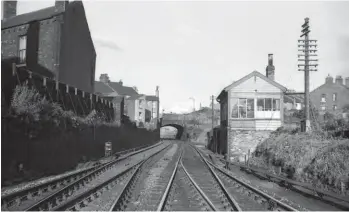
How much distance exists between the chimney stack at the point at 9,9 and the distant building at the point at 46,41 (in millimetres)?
1479

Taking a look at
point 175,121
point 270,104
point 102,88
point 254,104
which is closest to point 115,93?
point 102,88

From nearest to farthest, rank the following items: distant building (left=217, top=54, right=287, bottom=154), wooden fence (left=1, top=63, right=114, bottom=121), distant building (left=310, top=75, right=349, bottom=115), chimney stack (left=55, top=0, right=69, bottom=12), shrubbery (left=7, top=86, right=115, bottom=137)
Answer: shrubbery (left=7, top=86, right=115, bottom=137), wooden fence (left=1, top=63, right=114, bottom=121), chimney stack (left=55, top=0, right=69, bottom=12), distant building (left=217, top=54, right=287, bottom=154), distant building (left=310, top=75, right=349, bottom=115)

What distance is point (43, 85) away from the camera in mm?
18266

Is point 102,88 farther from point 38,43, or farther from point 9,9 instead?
point 38,43

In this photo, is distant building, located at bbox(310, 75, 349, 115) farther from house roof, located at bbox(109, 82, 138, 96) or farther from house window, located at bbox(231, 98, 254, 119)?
house roof, located at bbox(109, 82, 138, 96)

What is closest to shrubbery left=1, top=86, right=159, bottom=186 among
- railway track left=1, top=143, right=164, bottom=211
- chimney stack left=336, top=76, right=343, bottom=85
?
railway track left=1, top=143, right=164, bottom=211

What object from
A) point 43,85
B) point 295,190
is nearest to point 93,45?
point 43,85

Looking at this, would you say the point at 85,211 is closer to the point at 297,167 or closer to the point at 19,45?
the point at 297,167

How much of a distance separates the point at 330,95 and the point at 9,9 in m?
55.7

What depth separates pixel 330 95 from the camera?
66125 mm

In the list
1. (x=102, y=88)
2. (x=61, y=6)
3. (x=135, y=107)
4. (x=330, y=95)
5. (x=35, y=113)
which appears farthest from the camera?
(x=135, y=107)

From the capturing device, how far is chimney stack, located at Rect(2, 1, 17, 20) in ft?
111

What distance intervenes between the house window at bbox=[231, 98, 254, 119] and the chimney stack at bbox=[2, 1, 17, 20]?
22824 mm

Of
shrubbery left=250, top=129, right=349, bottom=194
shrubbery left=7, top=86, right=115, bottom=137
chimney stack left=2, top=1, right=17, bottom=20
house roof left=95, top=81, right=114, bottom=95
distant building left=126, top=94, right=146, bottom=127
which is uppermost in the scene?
chimney stack left=2, top=1, right=17, bottom=20
